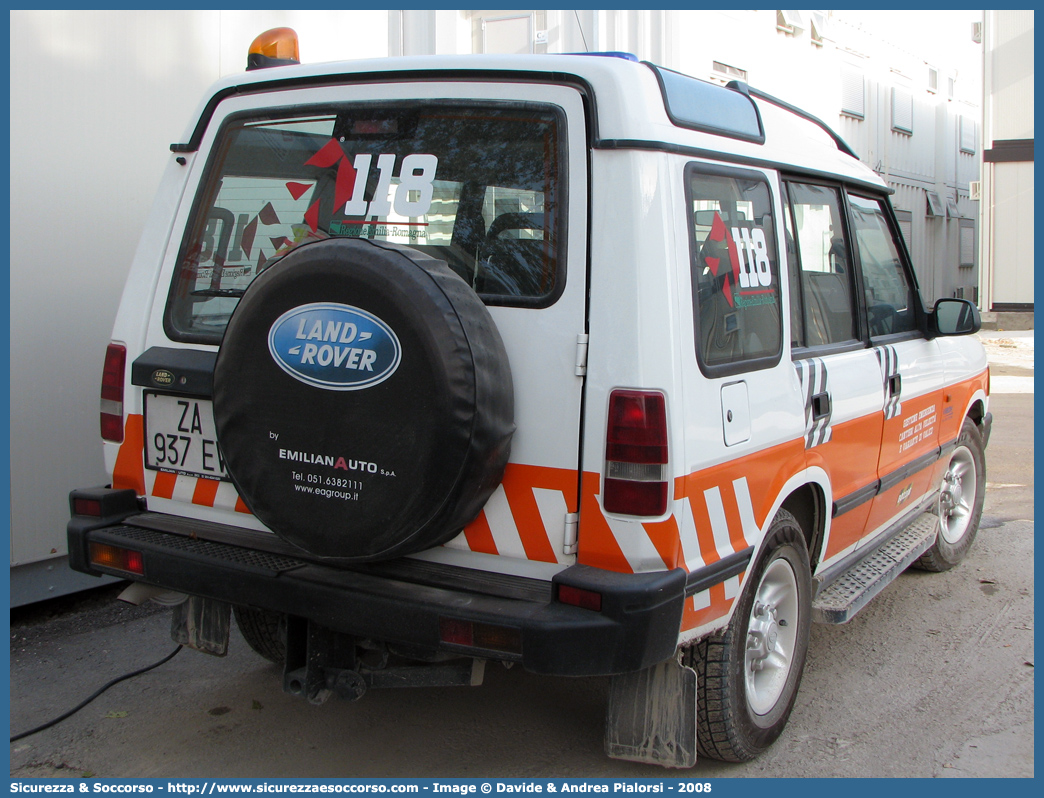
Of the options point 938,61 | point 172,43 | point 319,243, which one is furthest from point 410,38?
point 938,61

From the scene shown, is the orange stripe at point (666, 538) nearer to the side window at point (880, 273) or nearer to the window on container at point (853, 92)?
the side window at point (880, 273)

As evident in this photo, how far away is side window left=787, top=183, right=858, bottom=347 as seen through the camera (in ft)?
11.3

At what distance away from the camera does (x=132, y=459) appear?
10.6 feet

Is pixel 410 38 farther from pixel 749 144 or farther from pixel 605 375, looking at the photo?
pixel 605 375

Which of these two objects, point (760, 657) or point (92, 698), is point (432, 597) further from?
point (92, 698)

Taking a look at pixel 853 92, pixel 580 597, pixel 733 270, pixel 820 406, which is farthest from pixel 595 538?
pixel 853 92

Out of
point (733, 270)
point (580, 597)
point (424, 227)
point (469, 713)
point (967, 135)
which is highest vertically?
point (967, 135)

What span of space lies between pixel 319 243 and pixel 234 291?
0.67 m

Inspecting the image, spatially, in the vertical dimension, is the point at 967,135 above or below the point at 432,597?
above

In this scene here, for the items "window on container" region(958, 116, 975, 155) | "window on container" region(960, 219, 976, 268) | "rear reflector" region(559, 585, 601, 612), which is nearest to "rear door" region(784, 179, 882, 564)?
Result: "rear reflector" region(559, 585, 601, 612)

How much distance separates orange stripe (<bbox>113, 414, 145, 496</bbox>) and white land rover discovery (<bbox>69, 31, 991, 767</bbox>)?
0.05 ft

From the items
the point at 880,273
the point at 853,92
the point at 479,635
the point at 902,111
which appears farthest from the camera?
the point at 902,111

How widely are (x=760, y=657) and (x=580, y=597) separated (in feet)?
3.43

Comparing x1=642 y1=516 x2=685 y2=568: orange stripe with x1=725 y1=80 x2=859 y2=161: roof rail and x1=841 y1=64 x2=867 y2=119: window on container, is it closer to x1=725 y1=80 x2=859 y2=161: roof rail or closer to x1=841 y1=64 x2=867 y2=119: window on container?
x1=725 y1=80 x2=859 y2=161: roof rail
